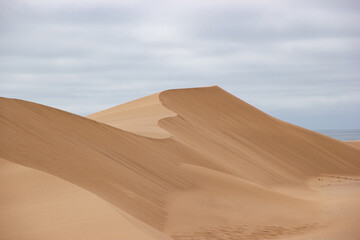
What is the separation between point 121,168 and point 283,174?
9.78 meters

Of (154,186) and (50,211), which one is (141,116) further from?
(50,211)

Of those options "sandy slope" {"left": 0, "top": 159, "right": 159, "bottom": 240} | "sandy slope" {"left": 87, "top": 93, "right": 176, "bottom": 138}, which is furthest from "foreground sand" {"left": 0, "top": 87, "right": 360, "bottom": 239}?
"sandy slope" {"left": 87, "top": 93, "right": 176, "bottom": 138}

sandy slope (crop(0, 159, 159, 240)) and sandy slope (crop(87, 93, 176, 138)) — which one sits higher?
sandy slope (crop(87, 93, 176, 138))

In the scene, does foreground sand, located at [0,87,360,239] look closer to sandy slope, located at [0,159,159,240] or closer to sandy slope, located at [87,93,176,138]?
sandy slope, located at [0,159,159,240]

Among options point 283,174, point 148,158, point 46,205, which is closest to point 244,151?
point 283,174

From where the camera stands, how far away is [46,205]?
29.6ft

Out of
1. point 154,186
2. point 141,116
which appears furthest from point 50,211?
point 141,116

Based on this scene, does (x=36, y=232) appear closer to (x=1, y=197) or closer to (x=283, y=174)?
(x=1, y=197)

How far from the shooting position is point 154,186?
500 inches

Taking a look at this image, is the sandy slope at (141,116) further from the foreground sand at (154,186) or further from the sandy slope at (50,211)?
the sandy slope at (50,211)

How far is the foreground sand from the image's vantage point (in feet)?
28.4

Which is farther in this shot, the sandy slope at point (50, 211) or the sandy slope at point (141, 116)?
the sandy slope at point (141, 116)

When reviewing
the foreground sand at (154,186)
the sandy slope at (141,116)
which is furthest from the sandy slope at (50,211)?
the sandy slope at (141,116)

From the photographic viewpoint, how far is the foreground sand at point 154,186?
341 inches
